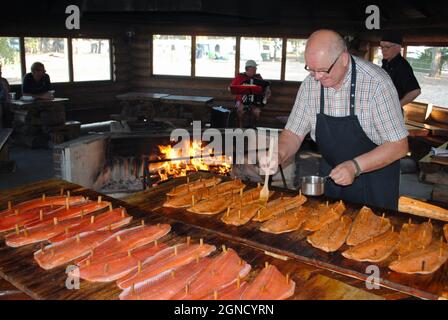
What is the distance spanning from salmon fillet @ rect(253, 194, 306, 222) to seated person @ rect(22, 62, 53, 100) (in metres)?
10.7

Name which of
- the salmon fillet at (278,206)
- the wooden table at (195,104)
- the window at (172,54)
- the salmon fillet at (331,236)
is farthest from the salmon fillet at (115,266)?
the window at (172,54)

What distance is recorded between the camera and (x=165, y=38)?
17.0 m

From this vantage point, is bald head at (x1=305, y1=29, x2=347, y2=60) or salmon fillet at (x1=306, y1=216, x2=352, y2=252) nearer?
salmon fillet at (x1=306, y1=216, x2=352, y2=252)

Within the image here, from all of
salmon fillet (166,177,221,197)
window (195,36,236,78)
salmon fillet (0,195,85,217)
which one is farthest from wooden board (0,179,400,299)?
window (195,36,236,78)

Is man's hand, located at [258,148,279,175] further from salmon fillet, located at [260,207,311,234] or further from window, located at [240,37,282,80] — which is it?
window, located at [240,37,282,80]

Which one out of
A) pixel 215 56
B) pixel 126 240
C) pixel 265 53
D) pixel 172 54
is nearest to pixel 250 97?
pixel 265 53

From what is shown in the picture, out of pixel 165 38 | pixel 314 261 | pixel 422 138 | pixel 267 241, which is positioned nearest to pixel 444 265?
pixel 314 261

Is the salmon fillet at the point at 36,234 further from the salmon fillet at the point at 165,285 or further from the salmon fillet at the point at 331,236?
the salmon fillet at the point at 331,236

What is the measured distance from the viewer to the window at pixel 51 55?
14711 mm

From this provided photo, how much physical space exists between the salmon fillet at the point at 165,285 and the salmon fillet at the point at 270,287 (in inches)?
14.9

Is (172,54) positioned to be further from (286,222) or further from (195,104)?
(286,222)

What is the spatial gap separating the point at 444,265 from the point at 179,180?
2.75 meters

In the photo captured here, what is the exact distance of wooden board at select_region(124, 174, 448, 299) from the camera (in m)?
2.78

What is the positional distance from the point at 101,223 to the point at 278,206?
A: 149 cm
